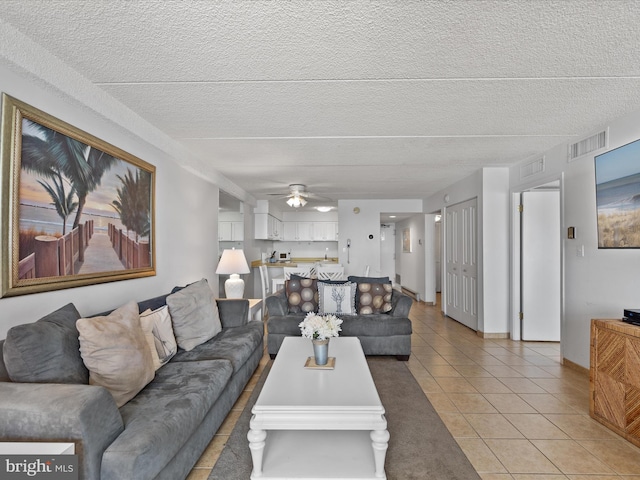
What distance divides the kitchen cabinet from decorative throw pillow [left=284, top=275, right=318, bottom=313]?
2.85 meters

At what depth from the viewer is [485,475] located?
6.08ft

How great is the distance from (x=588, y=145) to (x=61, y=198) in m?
4.37

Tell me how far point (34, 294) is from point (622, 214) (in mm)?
4236

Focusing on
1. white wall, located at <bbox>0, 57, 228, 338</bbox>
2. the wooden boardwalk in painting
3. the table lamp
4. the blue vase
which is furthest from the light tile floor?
the wooden boardwalk in painting

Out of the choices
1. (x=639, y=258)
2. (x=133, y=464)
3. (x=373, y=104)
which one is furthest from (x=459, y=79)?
(x=133, y=464)

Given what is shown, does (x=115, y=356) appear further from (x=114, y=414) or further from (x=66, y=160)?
(x=66, y=160)

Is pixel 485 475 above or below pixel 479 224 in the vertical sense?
below

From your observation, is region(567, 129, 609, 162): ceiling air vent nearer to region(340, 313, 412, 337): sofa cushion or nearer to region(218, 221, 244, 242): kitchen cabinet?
region(340, 313, 412, 337): sofa cushion

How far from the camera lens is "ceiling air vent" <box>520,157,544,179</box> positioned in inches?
157

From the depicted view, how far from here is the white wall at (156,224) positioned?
6.18 feet

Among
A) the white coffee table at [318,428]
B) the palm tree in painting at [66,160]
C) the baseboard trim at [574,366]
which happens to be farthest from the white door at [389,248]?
the palm tree in painting at [66,160]

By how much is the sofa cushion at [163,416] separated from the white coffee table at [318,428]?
33 cm

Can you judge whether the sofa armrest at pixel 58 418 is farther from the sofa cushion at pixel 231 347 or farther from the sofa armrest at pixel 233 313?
the sofa armrest at pixel 233 313

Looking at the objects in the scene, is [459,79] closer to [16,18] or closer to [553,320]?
[16,18]
